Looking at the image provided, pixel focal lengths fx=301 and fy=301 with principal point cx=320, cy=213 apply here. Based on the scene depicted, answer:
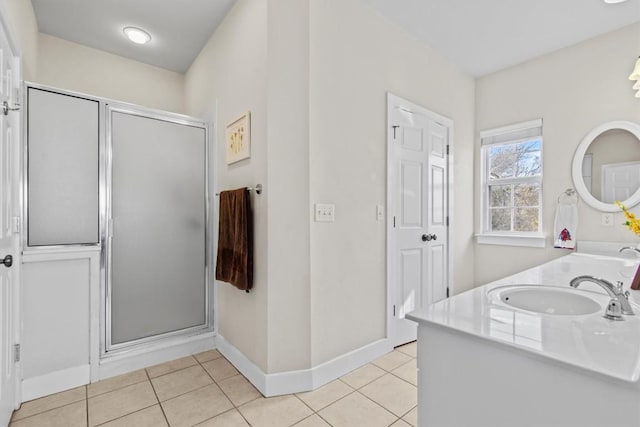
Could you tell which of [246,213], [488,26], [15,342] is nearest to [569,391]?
[246,213]

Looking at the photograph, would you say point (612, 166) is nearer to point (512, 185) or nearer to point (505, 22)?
point (512, 185)

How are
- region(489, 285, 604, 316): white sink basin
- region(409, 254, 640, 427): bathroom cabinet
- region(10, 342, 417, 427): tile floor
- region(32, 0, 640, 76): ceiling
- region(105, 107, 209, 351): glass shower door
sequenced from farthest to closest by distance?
region(32, 0, 640, 76): ceiling
region(105, 107, 209, 351): glass shower door
region(10, 342, 417, 427): tile floor
region(489, 285, 604, 316): white sink basin
region(409, 254, 640, 427): bathroom cabinet

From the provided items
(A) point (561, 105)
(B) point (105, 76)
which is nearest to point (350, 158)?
(A) point (561, 105)

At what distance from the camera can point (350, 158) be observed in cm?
219

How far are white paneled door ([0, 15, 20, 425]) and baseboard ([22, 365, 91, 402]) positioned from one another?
132 millimetres

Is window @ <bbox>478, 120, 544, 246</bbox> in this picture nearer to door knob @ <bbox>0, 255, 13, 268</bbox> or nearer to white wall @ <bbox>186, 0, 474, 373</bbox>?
white wall @ <bbox>186, 0, 474, 373</bbox>

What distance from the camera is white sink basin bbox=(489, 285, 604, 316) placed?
46.4 inches

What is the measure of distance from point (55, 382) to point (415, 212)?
2840 mm

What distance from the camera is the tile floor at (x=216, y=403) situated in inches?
63.5

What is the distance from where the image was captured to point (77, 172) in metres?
2.02

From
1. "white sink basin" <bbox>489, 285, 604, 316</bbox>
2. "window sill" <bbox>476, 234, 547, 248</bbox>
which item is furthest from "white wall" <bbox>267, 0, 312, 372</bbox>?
"window sill" <bbox>476, 234, 547, 248</bbox>

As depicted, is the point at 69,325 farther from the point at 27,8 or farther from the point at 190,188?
the point at 27,8

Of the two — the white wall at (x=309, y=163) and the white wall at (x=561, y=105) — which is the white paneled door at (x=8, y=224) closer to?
the white wall at (x=309, y=163)

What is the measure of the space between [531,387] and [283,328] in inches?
55.3
